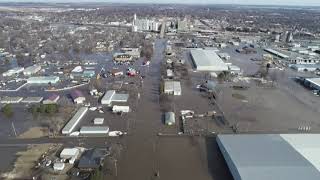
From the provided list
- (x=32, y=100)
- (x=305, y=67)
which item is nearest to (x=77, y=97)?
(x=32, y=100)

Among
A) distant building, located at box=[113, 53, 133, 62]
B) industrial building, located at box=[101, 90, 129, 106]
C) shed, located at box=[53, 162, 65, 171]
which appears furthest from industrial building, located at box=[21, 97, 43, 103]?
distant building, located at box=[113, 53, 133, 62]

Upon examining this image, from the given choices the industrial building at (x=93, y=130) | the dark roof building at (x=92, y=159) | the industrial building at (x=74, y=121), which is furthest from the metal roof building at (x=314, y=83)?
the dark roof building at (x=92, y=159)

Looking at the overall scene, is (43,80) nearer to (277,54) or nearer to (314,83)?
(314,83)

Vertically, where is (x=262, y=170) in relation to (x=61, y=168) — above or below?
above

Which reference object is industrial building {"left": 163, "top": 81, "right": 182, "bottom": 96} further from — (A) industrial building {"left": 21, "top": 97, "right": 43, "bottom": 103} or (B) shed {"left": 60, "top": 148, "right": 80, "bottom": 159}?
(B) shed {"left": 60, "top": 148, "right": 80, "bottom": 159}

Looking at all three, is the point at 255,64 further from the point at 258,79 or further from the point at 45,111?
the point at 45,111

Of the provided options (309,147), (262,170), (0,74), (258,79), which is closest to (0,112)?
(0,74)
